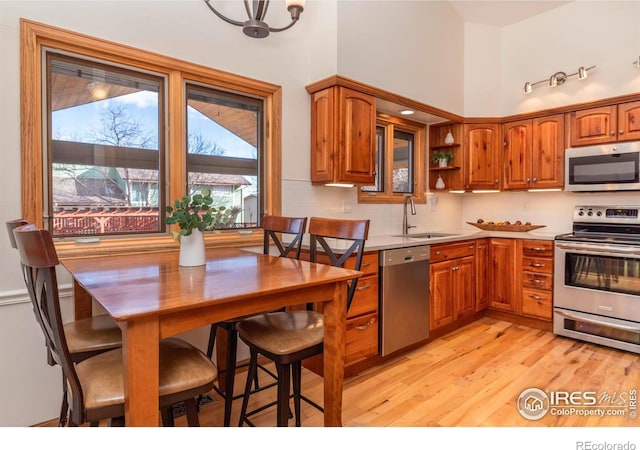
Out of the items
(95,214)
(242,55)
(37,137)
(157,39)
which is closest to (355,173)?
(242,55)

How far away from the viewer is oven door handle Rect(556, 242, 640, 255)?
114 inches

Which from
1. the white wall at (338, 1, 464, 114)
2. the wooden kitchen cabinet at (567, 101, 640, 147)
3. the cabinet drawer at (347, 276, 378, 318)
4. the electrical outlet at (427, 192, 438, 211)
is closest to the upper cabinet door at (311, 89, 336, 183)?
the white wall at (338, 1, 464, 114)

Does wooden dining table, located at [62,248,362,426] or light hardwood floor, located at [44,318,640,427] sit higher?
wooden dining table, located at [62,248,362,426]

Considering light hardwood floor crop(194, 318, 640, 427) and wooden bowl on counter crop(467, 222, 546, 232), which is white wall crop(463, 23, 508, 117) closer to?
wooden bowl on counter crop(467, 222, 546, 232)

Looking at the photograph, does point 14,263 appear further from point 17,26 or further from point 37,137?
point 17,26

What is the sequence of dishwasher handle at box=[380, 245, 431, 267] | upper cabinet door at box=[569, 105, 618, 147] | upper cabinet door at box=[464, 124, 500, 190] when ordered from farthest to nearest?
upper cabinet door at box=[464, 124, 500, 190] < upper cabinet door at box=[569, 105, 618, 147] < dishwasher handle at box=[380, 245, 431, 267]

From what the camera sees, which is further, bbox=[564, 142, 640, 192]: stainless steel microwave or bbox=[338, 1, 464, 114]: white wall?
bbox=[564, 142, 640, 192]: stainless steel microwave

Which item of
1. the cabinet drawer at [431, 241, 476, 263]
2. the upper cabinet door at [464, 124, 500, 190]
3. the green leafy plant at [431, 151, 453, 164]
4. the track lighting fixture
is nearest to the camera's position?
the cabinet drawer at [431, 241, 476, 263]

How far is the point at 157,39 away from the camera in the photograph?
7.40ft

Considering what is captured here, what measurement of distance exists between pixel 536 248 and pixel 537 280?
31cm

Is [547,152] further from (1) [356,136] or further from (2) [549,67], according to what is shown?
(1) [356,136]

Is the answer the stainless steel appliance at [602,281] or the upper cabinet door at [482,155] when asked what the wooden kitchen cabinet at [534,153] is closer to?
the upper cabinet door at [482,155]

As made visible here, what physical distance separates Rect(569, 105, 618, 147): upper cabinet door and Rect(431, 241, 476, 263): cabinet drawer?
4.70 feet

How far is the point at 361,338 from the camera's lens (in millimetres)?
2568
